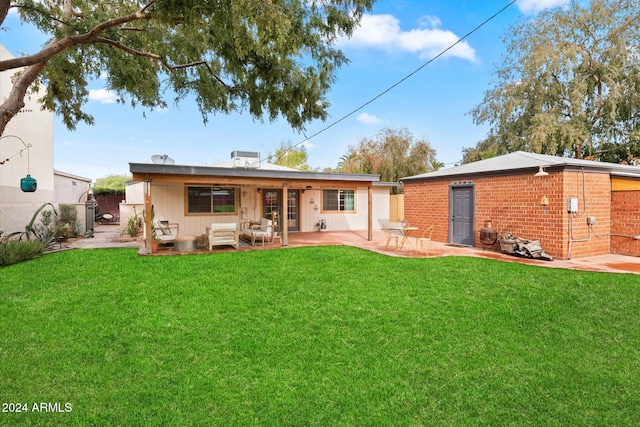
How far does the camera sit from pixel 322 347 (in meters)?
3.93

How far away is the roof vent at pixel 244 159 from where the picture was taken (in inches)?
604

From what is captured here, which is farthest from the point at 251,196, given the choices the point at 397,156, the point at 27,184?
the point at 397,156

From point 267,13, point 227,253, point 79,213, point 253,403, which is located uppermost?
point 267,13

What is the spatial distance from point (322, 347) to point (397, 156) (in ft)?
73.0

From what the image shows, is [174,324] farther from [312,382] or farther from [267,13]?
[267,13]

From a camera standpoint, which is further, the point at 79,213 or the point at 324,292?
the point at 79,213

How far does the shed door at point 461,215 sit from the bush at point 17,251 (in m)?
12.3

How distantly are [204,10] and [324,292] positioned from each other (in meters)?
4.68

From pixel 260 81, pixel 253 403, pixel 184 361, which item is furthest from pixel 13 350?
pixel 260 81

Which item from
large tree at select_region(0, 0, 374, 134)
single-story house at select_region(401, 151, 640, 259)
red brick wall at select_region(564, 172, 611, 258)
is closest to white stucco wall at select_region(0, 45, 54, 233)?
large tree at select_region(0, 0, 374, 134)

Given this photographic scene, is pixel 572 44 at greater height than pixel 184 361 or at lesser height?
greater

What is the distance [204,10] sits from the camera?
4.34 metres

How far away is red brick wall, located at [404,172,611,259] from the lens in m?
8.18

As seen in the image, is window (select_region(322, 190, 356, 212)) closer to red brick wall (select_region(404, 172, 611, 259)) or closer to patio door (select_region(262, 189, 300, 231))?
patio door (select_region(262, 189, 300, 231))
